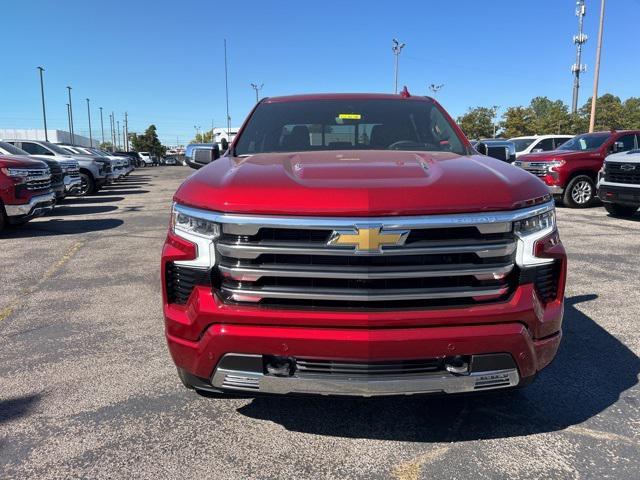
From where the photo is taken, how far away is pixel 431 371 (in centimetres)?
229

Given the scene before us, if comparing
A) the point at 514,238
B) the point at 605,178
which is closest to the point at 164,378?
the point at 514,238

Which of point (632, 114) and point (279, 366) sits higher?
point (632, 114)

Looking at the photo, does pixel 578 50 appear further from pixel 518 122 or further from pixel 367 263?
pixel 367 263

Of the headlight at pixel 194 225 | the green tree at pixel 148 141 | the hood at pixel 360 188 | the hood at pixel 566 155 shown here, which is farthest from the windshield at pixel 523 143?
the green tree at pixel 148 141

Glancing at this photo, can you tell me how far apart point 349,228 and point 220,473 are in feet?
4.37

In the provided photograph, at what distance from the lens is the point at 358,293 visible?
2252 millimetres

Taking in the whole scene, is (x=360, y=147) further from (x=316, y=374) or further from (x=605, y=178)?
(x=605, y=178)

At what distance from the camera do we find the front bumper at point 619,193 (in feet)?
32.5

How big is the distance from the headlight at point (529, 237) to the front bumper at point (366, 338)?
0.14 m

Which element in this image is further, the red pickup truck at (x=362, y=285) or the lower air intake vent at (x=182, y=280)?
the lower air intake vent at (x=182, y=280)

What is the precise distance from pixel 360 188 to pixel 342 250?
0.29 meters

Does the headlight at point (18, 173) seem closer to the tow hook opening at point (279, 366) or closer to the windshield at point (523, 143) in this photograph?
the tow hook opening at point (279, 366)

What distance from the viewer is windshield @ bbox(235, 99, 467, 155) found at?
3.64 meters

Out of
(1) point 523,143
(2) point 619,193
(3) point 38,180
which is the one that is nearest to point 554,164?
(2) point 619,193
